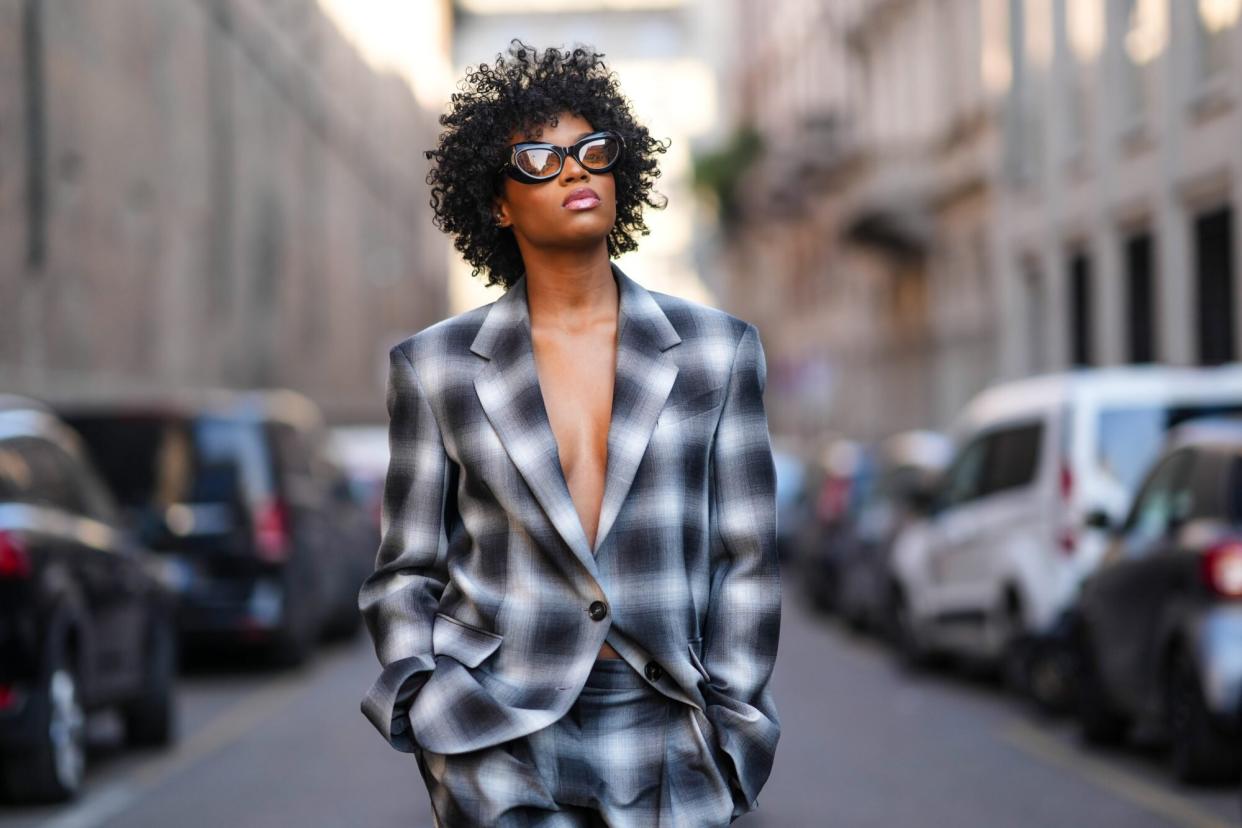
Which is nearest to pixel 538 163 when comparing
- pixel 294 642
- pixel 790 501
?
pixel 294 642

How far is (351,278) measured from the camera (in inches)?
2163

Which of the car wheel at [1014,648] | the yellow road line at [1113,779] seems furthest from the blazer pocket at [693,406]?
the car wheel at [1014,648]

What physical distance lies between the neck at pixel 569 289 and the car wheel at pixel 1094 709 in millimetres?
8364

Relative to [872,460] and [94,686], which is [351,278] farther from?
[94,686]

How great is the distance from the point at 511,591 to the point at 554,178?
0.68 m

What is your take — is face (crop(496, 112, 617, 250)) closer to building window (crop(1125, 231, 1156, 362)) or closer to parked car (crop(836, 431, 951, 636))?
parked car (crop(836, 431, 951, 636))

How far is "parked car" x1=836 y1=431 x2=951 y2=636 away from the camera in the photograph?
63.7 feet

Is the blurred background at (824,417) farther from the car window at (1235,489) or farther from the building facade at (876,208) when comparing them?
Result: the building facade at (876,208)

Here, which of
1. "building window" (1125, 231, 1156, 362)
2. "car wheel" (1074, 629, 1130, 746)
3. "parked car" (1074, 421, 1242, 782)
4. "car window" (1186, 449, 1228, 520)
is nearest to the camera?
"parked car" (1074, 421, 1242, 782)

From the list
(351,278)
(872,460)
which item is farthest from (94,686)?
(351,278)

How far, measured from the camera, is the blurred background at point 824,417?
1055 centimetres

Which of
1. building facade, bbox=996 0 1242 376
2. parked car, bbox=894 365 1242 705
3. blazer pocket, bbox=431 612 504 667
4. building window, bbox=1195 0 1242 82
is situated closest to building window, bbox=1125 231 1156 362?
building facade, bbox=996 0 1242 376

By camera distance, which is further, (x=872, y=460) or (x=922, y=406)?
(x=922, y=406)

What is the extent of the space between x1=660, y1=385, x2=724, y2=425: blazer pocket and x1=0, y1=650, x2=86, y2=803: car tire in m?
6.62
